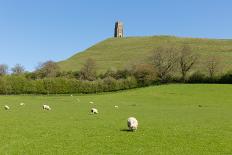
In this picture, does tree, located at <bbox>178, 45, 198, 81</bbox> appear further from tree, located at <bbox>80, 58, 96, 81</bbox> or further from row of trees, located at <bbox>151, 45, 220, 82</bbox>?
tree, located at <bbox>80, 58, 96, 81</bbox>

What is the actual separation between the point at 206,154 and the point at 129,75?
4413 inches

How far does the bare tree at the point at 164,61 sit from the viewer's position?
135 m

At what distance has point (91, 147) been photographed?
73.2ft

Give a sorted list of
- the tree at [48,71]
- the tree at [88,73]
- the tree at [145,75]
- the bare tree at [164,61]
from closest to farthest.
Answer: the tree at [145,75] → the bare tree at [164,61] → the tree at [88,73] → the tree at [48,71]

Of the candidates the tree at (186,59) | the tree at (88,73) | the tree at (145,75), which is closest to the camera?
the tree at (145,75)

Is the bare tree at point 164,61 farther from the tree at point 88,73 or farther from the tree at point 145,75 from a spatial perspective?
the tree at point 88,73

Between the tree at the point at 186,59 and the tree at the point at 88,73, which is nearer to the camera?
the tree at the point at 186,59

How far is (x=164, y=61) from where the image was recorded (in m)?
145

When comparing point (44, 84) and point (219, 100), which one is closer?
point (219, 100)

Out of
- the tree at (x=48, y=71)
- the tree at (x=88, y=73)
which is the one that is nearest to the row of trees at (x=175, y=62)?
the tree at (x=88, y=73)

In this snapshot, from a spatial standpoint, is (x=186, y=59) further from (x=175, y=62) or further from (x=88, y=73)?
(x=88, y=73)

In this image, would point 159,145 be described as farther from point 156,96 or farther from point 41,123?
point 156,96

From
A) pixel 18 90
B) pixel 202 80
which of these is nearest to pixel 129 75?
pixel 202 80

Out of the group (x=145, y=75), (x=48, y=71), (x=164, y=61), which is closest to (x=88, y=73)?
(x=48, y=71)
